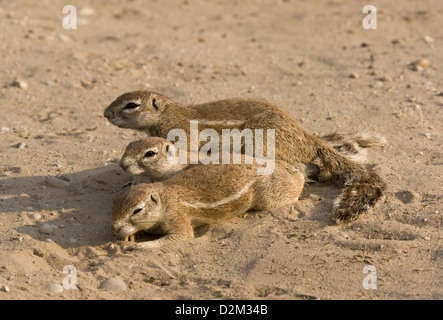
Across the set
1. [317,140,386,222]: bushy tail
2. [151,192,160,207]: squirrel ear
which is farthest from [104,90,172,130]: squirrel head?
[317,140,386,222]: bushy tail

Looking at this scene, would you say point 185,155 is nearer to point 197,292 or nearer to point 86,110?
point 197,292

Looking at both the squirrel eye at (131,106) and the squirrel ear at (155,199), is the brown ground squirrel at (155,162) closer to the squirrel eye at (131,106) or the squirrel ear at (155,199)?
the squirrel ear at (155,199)

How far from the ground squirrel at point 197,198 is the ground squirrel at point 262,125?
1.58 ft

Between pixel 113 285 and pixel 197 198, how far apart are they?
1337 millimetres

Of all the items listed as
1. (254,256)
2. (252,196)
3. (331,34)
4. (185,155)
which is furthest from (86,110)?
(331,34)

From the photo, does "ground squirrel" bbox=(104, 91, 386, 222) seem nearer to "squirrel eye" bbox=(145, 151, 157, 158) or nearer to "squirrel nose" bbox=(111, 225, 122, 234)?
"squirrel eye" bbox=(145, 151, 157, 158)

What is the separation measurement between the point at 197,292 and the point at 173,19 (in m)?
9.09

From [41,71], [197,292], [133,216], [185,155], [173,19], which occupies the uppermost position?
[173,19]

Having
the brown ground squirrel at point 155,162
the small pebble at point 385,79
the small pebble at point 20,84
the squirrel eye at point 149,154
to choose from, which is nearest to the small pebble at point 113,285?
the brown ground squirrel at point 155,162

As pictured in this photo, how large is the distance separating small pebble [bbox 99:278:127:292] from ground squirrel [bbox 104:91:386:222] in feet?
7.31

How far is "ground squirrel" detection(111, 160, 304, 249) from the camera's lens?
6.04m

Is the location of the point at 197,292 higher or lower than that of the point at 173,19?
lower

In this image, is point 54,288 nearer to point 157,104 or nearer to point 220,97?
point 157,104

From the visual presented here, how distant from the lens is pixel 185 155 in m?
7.13
